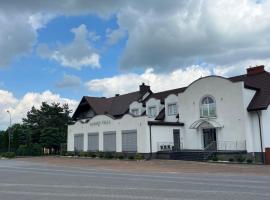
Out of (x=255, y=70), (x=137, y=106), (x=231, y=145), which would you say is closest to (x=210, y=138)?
(x=231, y=145)

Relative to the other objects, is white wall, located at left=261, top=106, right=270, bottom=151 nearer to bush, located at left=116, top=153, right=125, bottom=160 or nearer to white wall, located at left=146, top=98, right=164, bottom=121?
white wall, located at left=146, top=98, right=164, bottom=121

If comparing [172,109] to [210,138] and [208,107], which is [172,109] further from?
[210,138]

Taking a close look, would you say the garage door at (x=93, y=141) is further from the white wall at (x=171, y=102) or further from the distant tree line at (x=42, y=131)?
the distant tree line at (x=42, y=131)

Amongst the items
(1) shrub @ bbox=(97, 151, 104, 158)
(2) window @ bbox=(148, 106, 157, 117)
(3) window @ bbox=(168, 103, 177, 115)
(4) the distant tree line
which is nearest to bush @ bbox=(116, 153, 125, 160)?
(1) shrub @ bbox=(97, 151, 104, 158)

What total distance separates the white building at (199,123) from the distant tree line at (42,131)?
11438 mm

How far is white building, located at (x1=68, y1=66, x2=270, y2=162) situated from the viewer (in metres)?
34.8

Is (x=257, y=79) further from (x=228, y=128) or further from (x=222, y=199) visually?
(x=222, y=199)

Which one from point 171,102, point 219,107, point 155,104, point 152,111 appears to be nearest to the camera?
point 219,107

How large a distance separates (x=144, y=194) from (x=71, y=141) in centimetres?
3884

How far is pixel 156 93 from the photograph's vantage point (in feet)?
172

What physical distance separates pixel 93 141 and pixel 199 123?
541 inches

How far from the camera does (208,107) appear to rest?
38250 millimetres

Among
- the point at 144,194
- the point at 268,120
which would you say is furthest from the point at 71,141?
the point at 144,194

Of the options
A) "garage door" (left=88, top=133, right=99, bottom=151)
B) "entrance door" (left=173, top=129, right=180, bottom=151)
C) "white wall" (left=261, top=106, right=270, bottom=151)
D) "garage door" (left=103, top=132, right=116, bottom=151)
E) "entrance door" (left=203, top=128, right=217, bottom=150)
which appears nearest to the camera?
"white wall" (left=261, top=106, right=270, bottom=151)
